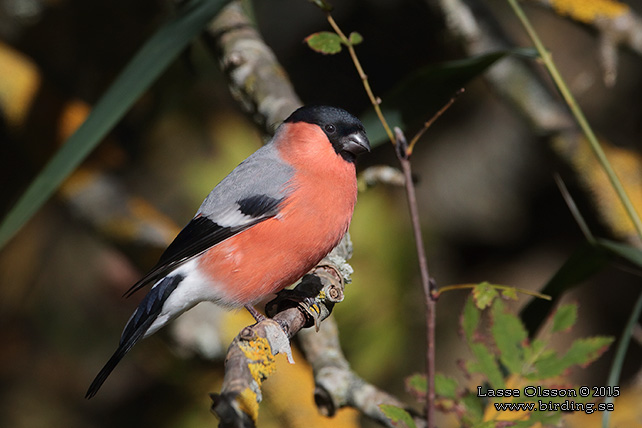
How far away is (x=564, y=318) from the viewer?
1295 mm

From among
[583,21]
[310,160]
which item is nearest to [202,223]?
[310,160]

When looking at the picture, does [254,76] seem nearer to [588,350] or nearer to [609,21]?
[588,350]

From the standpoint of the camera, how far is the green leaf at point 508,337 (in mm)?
1240

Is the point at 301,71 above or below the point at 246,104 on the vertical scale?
below

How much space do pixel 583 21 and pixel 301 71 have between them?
1471 mm

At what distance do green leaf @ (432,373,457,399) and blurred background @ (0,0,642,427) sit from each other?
1.33 metres

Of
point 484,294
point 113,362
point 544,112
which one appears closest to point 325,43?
point 484,294

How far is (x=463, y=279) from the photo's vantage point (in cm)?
314

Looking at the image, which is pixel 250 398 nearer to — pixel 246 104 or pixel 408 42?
pixel 246 104

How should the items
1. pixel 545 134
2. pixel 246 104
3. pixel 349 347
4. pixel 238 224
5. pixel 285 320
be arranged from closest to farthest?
1. pixel 285 320
2. pixel 238 224
3. pixel 246 104
4. pixel 545 134
5. pixel 349 347

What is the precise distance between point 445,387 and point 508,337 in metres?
0.16

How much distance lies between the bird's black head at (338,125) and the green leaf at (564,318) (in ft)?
2.02

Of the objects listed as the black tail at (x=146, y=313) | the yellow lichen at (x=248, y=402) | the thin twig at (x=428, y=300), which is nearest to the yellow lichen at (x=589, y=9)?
the thin twig at (x=428, y=300)

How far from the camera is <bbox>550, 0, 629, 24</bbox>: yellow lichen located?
223 cm
